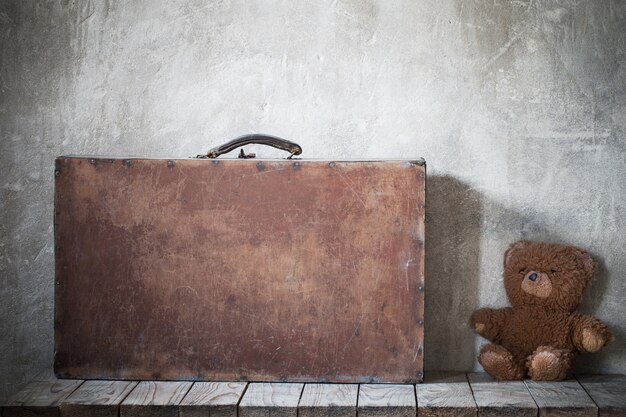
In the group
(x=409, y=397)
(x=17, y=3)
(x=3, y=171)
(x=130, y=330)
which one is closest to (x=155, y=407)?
(x=130, y=330)

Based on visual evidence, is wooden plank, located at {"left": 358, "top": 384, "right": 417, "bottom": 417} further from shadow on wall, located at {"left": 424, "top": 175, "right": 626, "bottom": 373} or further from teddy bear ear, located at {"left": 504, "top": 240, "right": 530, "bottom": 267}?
teddy bear ear, located at {"left": 504, "top": 240, "right": 530, "bottom": 267}

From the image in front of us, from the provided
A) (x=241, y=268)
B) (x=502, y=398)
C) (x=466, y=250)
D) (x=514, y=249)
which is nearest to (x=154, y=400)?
(x=241, y=268)

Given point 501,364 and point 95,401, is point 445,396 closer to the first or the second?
point 501,364

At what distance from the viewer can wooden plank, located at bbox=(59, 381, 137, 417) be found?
177cm

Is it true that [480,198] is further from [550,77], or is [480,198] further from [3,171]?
[3,171]

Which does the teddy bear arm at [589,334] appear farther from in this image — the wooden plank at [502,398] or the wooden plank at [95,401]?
the wooden plank at [95,401]

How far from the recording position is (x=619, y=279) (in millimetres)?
2127

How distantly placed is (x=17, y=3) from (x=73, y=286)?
38.1 inches

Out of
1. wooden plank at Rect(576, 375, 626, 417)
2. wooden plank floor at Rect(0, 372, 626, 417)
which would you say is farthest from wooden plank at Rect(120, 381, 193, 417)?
wooden plank at Rect(576, 375, 626, 417)

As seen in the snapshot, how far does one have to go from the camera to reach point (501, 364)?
1.98 meters

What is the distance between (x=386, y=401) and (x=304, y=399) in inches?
8.7

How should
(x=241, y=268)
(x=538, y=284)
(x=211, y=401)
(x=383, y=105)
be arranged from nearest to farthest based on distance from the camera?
(x=211, y=401) → (x=241, y=268) → (x=538, y=284) → (x=383, y=105)

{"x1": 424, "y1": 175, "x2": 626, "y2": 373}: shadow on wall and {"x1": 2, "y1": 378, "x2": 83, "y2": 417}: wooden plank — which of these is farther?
{"x1": 424, "y1": 175, "x2": 626, "y2": 373}: shadow on wall

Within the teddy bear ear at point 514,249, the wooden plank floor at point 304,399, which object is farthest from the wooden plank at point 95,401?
the teddy bear ear at point 514,249
